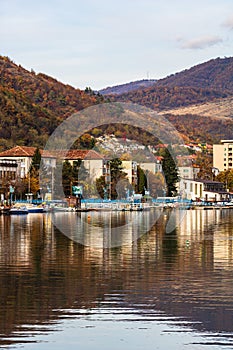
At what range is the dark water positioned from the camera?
14.4 m

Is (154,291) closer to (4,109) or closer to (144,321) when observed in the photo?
(144,321)

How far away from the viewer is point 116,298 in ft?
60.6

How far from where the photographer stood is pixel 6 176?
101 m

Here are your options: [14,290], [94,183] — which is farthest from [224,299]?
[94,183]

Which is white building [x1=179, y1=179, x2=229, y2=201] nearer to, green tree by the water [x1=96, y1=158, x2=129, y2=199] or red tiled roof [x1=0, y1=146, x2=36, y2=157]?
green tree by the water [x1=96, y1=158, x2=129, y2=199]

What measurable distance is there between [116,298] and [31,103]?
126870mm

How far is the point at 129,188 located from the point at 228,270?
316 feet

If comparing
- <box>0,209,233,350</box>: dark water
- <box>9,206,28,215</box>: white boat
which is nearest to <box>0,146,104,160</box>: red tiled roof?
<box>9,206,28,215</box>: white boat

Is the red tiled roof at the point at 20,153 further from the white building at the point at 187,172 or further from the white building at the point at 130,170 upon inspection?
the white building at the point at 187,172

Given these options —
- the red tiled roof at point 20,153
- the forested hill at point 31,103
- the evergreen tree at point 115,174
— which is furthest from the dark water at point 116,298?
the forested hill at point 31,103

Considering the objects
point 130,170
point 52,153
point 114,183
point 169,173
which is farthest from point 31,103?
point 52,153

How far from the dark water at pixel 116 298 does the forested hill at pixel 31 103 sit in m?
94.1

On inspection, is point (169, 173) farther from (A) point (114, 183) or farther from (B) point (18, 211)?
(B) point (18, 211)

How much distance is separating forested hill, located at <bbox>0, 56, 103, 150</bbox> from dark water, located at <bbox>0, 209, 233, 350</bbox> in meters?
94.1
